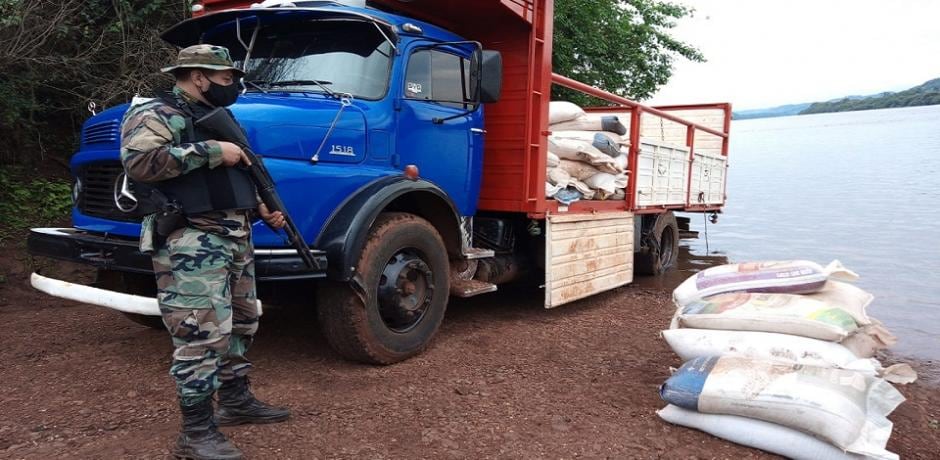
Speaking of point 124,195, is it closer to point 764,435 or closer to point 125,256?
point 125,256

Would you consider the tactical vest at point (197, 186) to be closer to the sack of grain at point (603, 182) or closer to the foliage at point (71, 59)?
the sack of grain at point (603, 182)

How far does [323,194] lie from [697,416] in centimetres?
237

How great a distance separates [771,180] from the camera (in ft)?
89.5

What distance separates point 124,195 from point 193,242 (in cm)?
87

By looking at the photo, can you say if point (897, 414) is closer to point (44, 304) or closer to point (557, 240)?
point (557, 240)

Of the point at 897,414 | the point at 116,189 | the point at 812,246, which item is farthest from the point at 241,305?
the point at 812,246

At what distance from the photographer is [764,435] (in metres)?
2.89

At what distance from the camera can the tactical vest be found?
2.58m

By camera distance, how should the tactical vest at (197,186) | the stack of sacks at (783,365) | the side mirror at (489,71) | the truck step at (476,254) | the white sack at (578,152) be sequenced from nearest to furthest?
the tactical vest at (197,186), the stack of sacks at (783,365), the side mirror at (489,71), the truck step at (476,254), the white sack at (578,152)

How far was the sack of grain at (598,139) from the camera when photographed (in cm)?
597

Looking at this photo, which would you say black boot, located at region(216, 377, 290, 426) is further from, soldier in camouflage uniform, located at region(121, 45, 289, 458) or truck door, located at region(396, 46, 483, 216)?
truck door, located at region(396, 46, 483, 216)

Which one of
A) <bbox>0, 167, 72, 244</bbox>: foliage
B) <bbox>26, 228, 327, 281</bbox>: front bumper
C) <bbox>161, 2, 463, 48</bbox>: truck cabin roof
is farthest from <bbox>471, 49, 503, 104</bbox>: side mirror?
<bbox>0, 167, 72, 244</bbox>: foliage

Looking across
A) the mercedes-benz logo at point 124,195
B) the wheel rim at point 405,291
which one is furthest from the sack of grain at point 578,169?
the mercedes-benz logo at point 124,195

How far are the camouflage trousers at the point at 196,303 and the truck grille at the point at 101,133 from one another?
121cm
